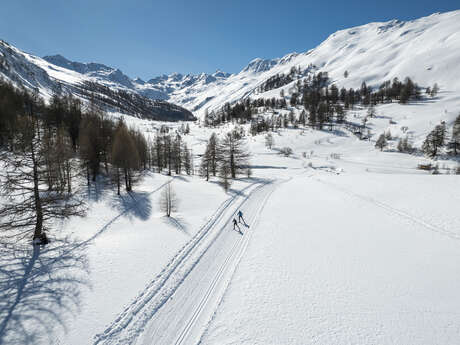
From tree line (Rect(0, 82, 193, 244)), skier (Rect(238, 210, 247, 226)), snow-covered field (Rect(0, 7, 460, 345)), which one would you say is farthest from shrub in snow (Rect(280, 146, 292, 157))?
skier (Rect(238, 210, 247, 226))

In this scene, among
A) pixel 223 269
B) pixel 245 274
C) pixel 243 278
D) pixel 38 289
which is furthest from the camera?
pixel 223 269

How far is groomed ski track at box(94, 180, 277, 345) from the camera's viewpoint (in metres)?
7.38

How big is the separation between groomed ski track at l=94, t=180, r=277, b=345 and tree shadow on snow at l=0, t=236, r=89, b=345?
2.36 metres

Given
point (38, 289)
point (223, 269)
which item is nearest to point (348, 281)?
point (223, 269)

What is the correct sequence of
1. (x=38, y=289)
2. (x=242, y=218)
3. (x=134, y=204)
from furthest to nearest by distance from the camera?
1. (x=134, y=204)
2. (x=242, y=218)
3. (x=38, y=289)

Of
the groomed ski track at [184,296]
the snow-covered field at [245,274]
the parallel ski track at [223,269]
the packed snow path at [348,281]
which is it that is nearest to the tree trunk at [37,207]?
the snow-covered field at [245,274]

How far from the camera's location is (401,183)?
94.0 ft

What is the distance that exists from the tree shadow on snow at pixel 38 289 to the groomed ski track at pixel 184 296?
2358mm

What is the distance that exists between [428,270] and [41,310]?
20.9 meters

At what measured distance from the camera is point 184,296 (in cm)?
933

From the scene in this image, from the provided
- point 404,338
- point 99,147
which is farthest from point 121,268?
point 99,147

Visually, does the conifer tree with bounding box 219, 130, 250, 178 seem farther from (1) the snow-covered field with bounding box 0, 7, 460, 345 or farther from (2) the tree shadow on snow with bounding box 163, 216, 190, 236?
(2) the tree shadow on snow with bounding box 163, 216, 190, 236

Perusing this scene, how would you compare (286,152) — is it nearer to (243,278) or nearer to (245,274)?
(245,274)

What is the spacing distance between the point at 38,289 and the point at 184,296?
7.24m
